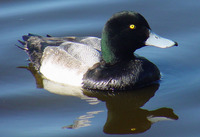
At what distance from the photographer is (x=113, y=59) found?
24.6 feet

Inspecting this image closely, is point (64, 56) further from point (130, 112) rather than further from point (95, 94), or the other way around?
point (130, 112)

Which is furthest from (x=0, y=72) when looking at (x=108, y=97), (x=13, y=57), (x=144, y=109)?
(x=144, y=109)

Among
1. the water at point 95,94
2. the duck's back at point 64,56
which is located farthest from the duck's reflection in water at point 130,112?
the duck's back at point 64,56

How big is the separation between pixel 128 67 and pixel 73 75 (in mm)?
812

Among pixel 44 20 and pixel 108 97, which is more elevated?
pixel 44 20

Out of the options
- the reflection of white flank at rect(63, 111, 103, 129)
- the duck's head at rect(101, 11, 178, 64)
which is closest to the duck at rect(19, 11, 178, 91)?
the duck's head at rect(101, 11, 178, 64)

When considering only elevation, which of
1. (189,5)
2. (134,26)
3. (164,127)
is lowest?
(164,127)

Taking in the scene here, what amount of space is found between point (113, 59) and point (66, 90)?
80 cm

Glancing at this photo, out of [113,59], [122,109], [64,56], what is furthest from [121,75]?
[64,56]

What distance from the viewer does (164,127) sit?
6.19 metres

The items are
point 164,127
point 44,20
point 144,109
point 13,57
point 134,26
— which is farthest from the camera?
point 44,20

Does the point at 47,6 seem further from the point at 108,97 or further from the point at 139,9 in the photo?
the point at 108,97

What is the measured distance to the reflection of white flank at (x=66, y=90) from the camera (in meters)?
7.19

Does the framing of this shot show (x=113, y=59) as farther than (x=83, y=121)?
Yes
